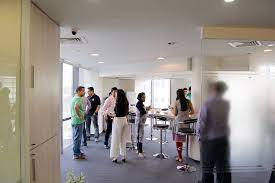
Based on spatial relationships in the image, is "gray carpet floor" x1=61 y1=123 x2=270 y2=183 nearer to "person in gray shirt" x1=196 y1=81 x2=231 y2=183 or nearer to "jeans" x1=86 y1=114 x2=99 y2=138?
"person in gray shirt" x1=196 y1=81 x2=231 y2=183

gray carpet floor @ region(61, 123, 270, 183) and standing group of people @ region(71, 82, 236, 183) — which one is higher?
standing group of people @ region(71, 82, 236, 183)

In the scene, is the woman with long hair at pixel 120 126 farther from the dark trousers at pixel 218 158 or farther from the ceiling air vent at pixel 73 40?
the dark trousers at pixel 218 158

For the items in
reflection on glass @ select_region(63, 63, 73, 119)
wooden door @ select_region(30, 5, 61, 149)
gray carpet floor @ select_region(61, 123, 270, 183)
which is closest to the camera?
wooden door @ select_region(30, 5, 61, 149)

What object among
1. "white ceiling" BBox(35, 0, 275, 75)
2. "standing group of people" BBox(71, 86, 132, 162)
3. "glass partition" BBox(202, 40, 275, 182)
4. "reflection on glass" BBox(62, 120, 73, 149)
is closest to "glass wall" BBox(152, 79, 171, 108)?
"reflection on glass" BBox(62, 120, 73, 149)

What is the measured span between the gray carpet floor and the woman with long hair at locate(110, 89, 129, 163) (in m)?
0.25

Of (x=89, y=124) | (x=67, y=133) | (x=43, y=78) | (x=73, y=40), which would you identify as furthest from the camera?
(x=67, y=133)

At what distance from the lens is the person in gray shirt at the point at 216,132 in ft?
11.0

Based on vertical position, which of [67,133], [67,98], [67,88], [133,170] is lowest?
[133,170]

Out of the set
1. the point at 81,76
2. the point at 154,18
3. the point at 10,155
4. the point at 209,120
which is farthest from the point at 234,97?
the point at 81,76

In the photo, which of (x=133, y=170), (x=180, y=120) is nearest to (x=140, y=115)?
(x=180, y=120)

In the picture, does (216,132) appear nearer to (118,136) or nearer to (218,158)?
(218,158)

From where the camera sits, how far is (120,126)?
5.44 metres

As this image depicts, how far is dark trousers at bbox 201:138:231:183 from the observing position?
3.38m

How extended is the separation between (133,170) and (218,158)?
195 centimetres
